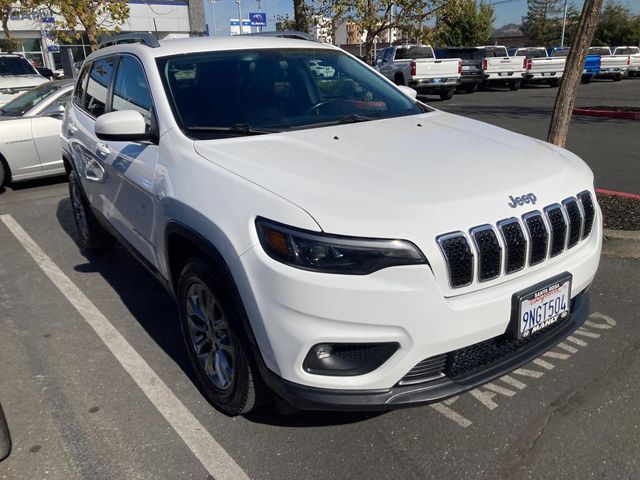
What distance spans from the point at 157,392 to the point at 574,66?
464 centimetres

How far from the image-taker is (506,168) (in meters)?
2.56

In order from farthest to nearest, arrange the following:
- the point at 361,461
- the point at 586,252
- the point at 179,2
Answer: the point at 179,2 < the point at 586,252 < the point at 361,461

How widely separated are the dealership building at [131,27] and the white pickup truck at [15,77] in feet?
66.5

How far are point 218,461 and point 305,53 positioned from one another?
2.68 metres

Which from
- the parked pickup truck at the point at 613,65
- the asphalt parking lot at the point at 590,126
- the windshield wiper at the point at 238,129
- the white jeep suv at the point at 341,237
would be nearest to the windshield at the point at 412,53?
the asphalt parking lot at the point at 590,126

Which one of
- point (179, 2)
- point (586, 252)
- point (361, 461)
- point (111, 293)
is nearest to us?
point (361, 461)

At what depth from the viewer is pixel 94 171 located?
4145 millimetres

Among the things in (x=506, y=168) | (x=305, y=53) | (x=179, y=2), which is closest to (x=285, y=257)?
(x=506, y=168)

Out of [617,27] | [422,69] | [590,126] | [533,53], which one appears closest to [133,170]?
[590,126]

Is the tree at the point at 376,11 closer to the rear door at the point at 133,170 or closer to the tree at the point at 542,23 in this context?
the rear door at the point at 133,170

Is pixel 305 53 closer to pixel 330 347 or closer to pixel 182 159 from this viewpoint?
pixel 182 159

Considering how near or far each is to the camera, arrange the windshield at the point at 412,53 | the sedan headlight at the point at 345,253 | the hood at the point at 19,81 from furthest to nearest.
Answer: the windshield at the point at 412,53 < the hood at the point at 19,81 < the sedan headlight at the point at 345,253

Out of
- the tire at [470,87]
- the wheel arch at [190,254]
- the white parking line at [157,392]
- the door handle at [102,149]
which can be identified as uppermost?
the door handle at [102,149]

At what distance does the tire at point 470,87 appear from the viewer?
2277 cm
